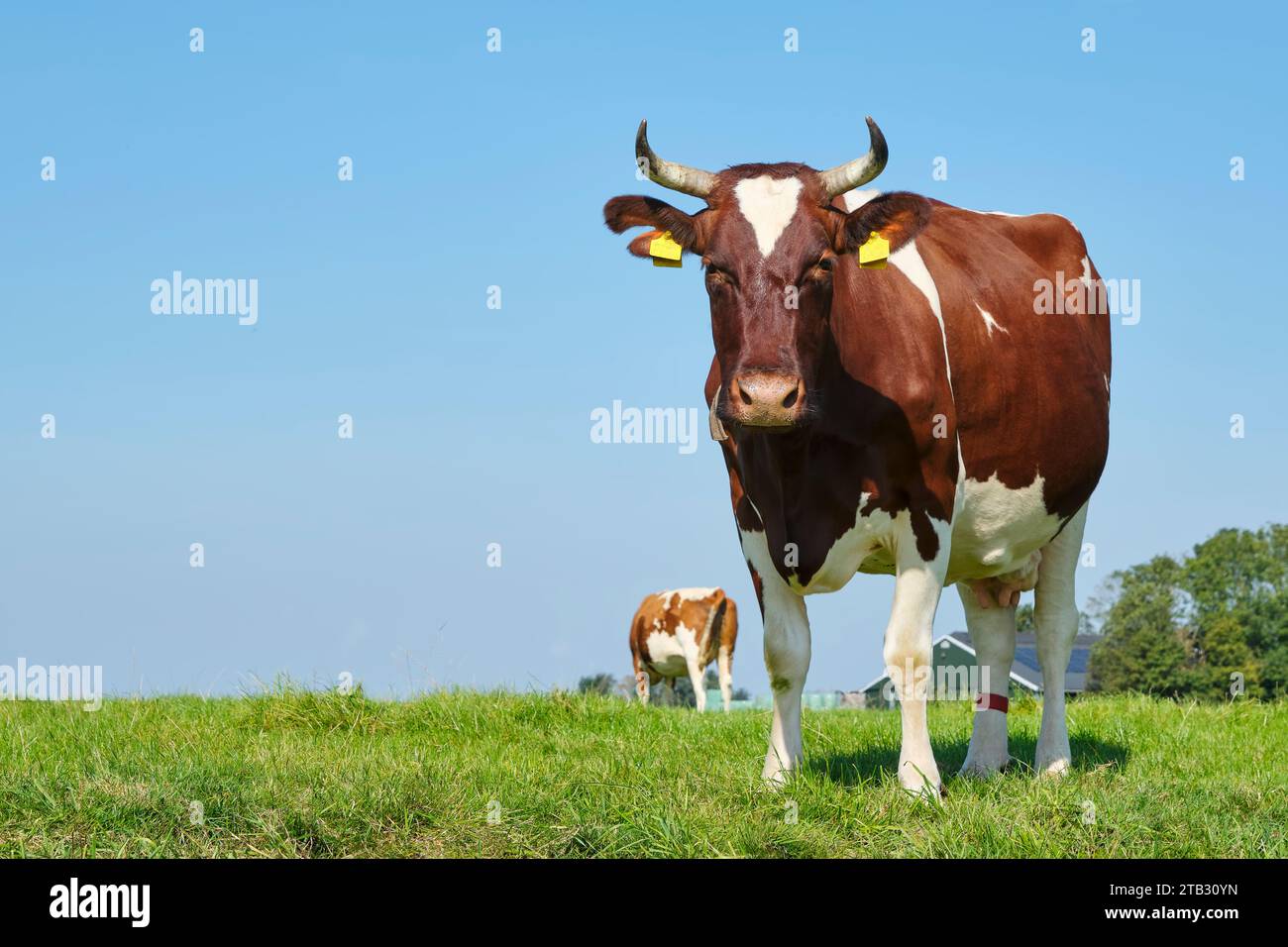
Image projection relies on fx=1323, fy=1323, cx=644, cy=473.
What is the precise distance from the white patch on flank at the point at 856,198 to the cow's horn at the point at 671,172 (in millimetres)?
903

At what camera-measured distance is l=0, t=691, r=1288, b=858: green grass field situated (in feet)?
18.1

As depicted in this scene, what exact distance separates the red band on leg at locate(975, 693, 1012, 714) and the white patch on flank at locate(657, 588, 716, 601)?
62.4 ft

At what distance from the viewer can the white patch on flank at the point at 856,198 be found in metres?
7.45

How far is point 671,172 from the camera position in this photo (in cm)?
695

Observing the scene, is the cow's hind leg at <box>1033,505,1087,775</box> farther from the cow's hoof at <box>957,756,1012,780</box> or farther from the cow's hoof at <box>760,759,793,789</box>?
the cow's hoof at <box>760,759,793,789</box>

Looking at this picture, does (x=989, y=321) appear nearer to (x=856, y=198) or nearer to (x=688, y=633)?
(x=856, y=198)

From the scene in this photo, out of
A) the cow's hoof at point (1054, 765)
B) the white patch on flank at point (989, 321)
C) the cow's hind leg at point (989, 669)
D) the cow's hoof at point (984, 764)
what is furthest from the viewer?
the cow's hind leg at point (989, 669)

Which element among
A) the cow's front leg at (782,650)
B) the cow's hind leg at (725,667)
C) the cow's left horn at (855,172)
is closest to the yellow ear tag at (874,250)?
the cow's left horn at (855,172)

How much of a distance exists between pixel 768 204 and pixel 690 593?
21761 millimetres

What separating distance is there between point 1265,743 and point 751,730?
380cm

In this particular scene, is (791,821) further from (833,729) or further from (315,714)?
(315,714)

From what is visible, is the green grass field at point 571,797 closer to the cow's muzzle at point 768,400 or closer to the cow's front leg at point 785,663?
the cow's front leg at point 785,663

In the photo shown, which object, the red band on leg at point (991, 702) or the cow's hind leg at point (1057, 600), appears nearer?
the red band on leg at point (991, 702)
